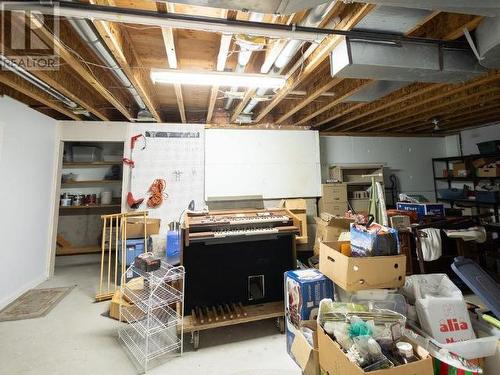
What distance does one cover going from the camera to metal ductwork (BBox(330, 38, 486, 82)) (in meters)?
1.87

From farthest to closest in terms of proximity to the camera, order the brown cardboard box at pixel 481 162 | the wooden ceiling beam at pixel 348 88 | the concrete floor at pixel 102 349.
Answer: the brown cardboard box at pixel 481 162 < the wooden ceiling beam at pixel 348 88 < the concrete floor at pixel 102 349

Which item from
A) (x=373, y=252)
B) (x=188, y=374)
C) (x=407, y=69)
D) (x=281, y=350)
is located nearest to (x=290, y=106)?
(x=407, y=69)

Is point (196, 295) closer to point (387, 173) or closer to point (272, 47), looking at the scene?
point (272, 47)

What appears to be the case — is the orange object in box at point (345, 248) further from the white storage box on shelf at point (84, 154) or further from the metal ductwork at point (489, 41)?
the white storage box on shelf at point (84, 154)

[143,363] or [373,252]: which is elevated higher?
[373,252]

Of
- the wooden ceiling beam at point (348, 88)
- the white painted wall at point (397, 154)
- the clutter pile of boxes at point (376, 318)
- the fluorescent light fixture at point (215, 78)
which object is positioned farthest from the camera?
the white painted wall at point (397, 154)

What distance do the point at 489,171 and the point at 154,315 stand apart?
626 centimetres

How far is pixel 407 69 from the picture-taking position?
2.00 meters

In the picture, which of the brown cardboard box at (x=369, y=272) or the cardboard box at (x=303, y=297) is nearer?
the brown cardboard box at (x=369, y=272)

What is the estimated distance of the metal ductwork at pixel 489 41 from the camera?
1.64 m

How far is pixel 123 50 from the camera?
2135 millimetres

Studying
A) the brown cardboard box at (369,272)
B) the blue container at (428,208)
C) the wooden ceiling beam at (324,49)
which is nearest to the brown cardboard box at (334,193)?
the blue container at (428,208)

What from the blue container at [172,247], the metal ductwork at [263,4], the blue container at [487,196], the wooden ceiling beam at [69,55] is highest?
the wooden ceiling beam at [69,55]

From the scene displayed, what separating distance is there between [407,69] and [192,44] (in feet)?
6.17
